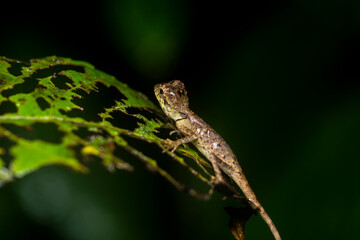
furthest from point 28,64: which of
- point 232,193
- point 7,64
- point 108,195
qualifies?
point 232,193

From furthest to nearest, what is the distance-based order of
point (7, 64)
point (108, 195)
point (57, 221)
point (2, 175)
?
point (108, 195) → point (57, 221) → point (7, 64) → point (2, 175)

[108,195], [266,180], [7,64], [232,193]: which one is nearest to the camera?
[232,193]

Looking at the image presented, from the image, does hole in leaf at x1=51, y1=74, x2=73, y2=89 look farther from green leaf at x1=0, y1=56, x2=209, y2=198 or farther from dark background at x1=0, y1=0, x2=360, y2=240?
dark background at x1=0, y1=0, x2=360, y2=240

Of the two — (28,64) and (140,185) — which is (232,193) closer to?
(140,185)

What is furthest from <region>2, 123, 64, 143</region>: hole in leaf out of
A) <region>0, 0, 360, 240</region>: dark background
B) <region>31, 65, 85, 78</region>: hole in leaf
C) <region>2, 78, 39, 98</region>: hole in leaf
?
<region>0, 0, 360, 240</region>: dark background

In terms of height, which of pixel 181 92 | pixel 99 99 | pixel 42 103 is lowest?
pixel 99 99

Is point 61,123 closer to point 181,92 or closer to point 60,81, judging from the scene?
point 60,81

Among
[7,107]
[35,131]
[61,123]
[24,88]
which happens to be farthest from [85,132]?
[24,88]
